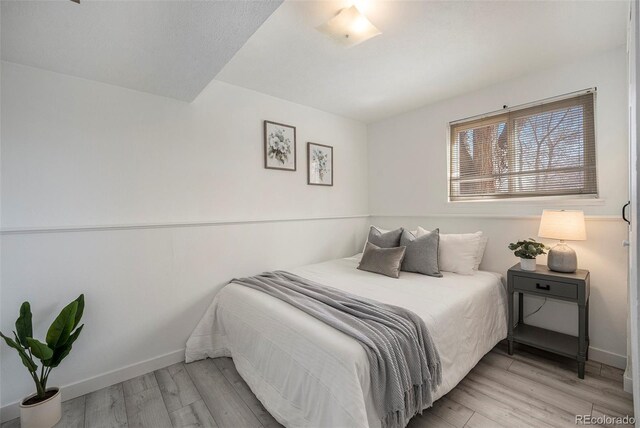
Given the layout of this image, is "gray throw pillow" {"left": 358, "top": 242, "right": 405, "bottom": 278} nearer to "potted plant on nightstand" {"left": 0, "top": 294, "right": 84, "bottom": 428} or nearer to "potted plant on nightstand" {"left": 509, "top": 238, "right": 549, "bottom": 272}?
"potted plant on nightstand" {"left": 509, "top": 238, "right": 549, "bottom": 272}

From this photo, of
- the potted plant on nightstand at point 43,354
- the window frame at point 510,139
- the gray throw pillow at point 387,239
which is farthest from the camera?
the gray throw pillow at point 387,239

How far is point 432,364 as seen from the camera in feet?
4.90

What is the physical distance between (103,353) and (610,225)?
3870 mm

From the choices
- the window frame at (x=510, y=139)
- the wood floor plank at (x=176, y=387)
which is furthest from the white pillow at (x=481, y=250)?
the wood floor plank at (x=176, y=387)

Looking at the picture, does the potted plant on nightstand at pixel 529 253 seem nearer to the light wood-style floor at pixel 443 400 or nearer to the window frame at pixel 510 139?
the window frame at pixel 510 139

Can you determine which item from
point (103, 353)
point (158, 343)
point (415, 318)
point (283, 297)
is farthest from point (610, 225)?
point (103, 353)

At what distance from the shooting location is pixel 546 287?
6.80 feet

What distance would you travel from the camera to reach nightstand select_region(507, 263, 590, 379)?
1925 mm

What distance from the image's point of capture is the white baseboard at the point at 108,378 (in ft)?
5.46

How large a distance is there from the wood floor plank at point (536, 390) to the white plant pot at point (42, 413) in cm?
276

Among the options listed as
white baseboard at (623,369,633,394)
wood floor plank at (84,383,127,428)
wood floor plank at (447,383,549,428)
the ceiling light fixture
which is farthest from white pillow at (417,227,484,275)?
wood floor plank at (84,383,127,428)

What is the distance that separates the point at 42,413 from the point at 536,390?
303cm

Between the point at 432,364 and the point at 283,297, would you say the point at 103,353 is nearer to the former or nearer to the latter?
the point at 283,297

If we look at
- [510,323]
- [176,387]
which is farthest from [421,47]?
[176,387]
